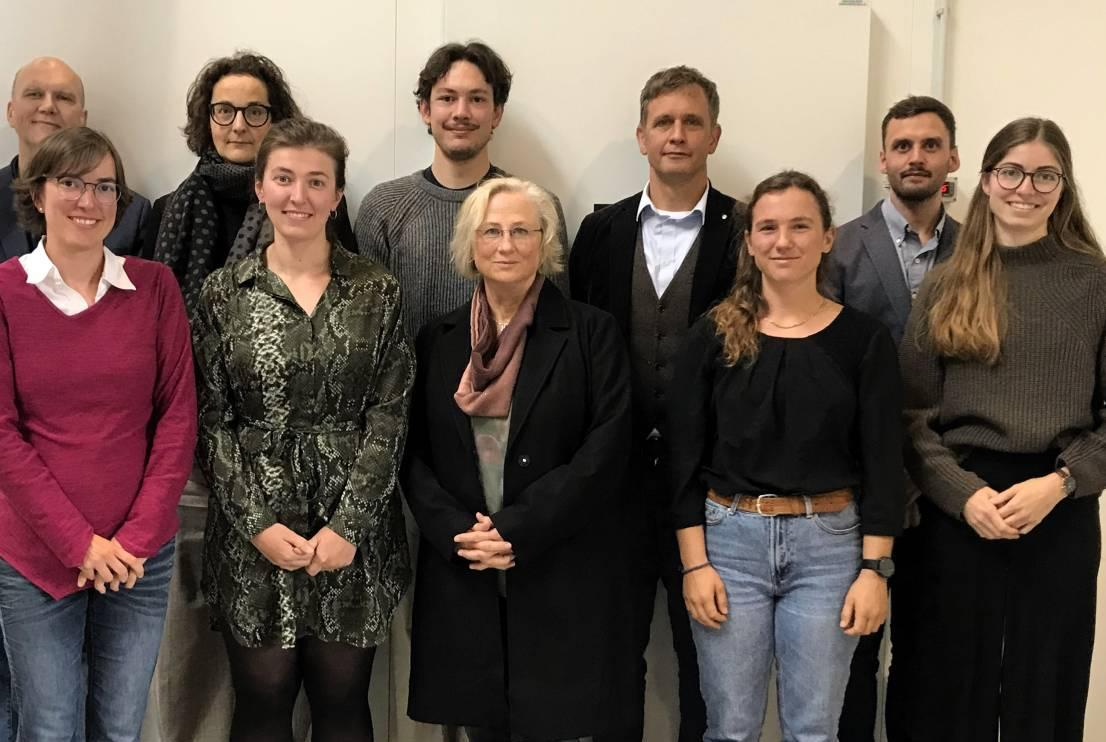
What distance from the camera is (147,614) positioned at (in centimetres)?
212

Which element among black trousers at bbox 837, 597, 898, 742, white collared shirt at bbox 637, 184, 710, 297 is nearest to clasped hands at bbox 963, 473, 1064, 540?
black trousers at bbox 837, 597, 898, 742

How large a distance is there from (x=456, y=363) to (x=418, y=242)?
22.2 inches

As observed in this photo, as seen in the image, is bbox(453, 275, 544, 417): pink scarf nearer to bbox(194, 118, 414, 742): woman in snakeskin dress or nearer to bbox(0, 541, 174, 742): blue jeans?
bbox(194, 118, 414, 742): woman in snakeskin dress

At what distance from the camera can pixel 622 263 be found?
105 inches

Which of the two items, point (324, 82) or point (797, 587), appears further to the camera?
point (324, 82)

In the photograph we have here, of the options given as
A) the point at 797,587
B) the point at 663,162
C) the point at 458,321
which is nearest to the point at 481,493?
the point at 458,321

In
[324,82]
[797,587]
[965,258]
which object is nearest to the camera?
[797,587]

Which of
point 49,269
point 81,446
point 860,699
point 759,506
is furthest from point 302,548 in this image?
point 860,699

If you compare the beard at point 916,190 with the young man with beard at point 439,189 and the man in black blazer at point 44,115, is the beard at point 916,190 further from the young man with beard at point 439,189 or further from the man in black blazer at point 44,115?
the man in black blazer at point 44,115

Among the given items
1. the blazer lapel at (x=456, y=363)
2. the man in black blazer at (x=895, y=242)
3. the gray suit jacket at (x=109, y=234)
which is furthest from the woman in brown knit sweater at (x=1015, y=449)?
the gray suit jacket at (x=109, y=234)

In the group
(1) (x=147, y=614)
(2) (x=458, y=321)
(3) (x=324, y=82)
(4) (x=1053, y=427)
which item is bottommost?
(1) (x=147, y=614)

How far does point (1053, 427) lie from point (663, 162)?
1191 mm

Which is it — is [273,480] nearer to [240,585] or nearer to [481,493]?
[240,585]

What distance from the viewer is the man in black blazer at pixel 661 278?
2.60 m
